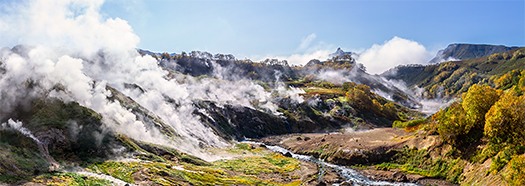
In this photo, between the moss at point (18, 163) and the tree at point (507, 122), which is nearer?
the moss at point (18, 163)

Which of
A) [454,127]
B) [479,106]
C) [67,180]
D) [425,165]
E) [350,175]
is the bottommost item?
[350,175]

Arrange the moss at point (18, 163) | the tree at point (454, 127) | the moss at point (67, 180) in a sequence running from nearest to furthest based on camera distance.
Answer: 1. the moss at point (18, 163)
2. the moss at point (67, 180)
3. the tree at point (454, 127)

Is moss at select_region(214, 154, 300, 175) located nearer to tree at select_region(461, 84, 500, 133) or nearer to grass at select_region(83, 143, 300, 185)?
grass at select_region(83, 143, 300, 185)

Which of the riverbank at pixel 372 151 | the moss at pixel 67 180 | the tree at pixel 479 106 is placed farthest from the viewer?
the riverbank at pixel 372 151

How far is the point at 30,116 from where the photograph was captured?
2940 inches

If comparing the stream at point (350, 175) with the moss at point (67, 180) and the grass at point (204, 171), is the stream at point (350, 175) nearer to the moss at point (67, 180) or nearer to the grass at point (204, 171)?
the grass at point (204, 171)

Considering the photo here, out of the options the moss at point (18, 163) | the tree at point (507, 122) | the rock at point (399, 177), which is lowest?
the rock at point (399, 177)

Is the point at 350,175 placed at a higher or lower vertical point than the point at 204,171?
lower

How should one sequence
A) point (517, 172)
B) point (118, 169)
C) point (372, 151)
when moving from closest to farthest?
point (517, 172)
point (118, 169)
point (372, 151)

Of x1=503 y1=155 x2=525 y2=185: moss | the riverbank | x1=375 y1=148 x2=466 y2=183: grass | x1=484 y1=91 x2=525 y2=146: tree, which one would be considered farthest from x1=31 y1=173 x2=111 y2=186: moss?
x1=484 y1=91 x2=525 y2=146: tree

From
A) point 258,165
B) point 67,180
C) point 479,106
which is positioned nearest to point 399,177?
point 479,106

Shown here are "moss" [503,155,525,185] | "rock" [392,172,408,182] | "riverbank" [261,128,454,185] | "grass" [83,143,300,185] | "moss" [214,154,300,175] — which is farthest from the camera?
"moss" [214,154,300,175]

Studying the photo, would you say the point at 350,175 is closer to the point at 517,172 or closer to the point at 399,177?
the point at 399,177

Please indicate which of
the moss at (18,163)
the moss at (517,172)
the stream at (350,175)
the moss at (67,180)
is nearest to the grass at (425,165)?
the stream at (350,175)
